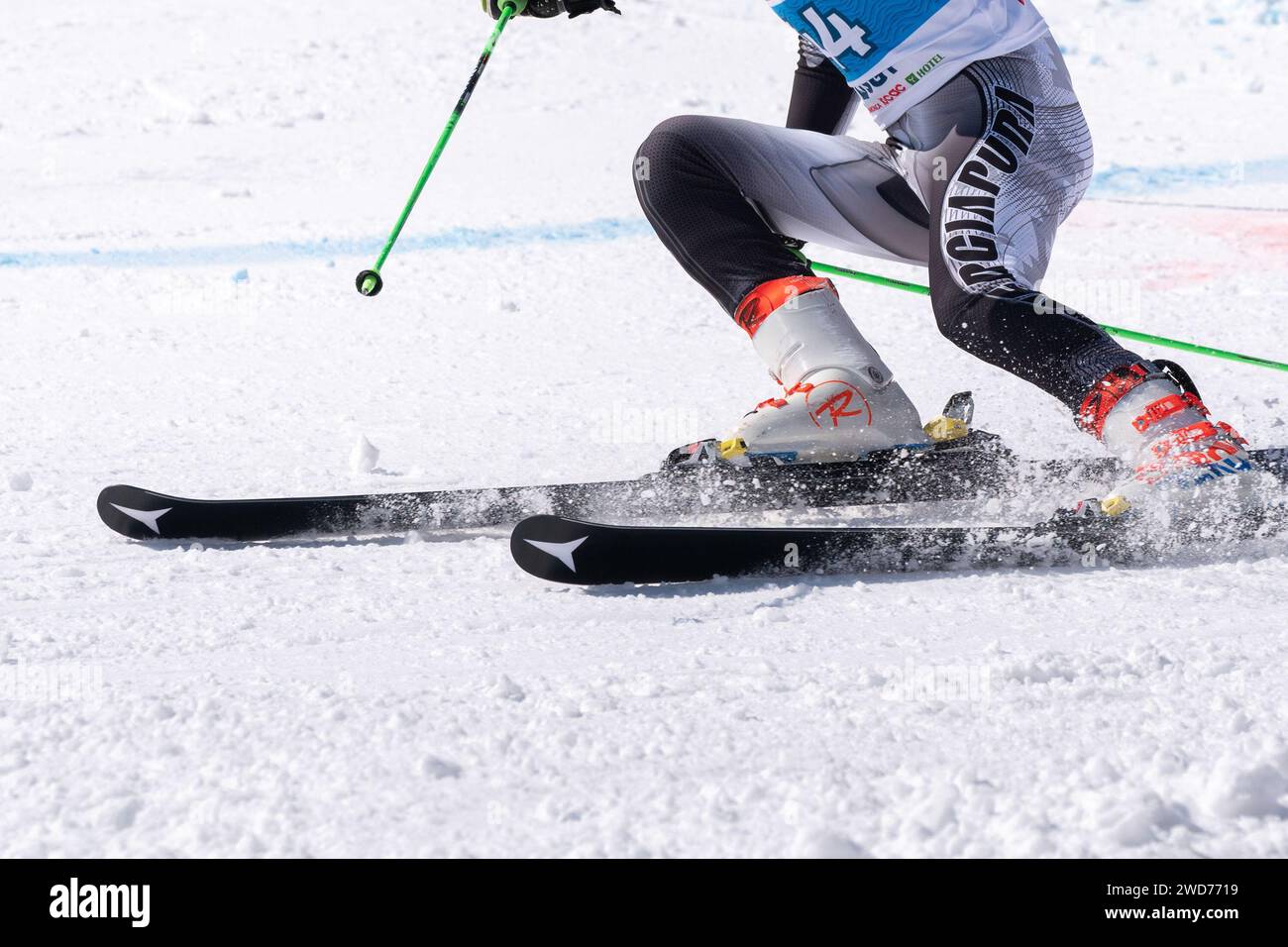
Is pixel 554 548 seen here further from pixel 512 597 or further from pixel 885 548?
pixel 885 548

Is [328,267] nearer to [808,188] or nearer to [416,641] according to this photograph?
[808,188]

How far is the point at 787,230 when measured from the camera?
2586mm

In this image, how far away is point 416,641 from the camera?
183cm

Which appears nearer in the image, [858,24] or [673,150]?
[858,24]

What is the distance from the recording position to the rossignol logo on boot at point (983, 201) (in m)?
2.20
